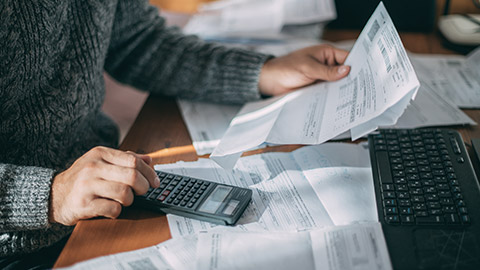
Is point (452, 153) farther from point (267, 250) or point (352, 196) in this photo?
point (267, 250)

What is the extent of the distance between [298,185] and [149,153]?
263 millimetres

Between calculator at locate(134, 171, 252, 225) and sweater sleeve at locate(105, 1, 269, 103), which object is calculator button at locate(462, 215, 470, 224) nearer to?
calculator at locate(134, 171, 252, 225)

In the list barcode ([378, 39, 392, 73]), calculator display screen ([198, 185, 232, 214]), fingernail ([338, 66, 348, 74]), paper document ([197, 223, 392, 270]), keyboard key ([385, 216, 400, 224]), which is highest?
barcode ([378, 39, 392, 73])

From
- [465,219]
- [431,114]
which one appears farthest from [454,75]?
[465,219]

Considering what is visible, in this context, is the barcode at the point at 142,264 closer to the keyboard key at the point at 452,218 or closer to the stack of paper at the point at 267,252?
the stack of paper at the point at 267,252

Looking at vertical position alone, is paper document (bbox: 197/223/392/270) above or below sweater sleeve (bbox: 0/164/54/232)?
below

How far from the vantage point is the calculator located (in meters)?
0.59

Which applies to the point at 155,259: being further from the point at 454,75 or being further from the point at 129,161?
the point at 454,75

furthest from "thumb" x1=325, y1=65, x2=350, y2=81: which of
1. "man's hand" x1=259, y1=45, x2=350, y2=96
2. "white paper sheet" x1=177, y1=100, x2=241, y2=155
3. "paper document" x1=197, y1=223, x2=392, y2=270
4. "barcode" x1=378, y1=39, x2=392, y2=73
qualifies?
Answer: "paper document" x1=197, y1=223, x2=392, y2=270

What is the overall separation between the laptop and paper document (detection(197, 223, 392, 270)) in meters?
0.02

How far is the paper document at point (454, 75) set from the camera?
92 cm

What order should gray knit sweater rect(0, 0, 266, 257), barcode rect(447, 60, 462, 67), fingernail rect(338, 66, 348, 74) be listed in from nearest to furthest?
gray knit sweater rect(0, 0, 266, 257)
fingernail rect(338, 66, 348, 74)
barcode rect(447, 60, 462, 67)

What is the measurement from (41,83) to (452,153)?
26.2 inches

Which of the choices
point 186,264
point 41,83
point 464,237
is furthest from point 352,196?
point 41,83
